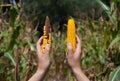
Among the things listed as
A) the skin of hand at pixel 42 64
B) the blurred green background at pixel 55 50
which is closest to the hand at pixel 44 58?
the skin of hand at pixel 42 64

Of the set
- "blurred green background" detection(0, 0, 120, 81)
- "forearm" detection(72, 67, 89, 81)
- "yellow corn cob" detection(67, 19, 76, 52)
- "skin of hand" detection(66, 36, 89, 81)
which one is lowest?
"blurred green background" detection(0, 0, 120, 81)

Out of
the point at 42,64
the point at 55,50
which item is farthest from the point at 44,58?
the point at 55,50

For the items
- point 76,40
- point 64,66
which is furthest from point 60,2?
point 76,40

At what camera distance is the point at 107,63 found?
4.40 meters

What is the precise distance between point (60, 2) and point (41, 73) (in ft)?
60.3

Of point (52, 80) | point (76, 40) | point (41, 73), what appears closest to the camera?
point (41, 73)

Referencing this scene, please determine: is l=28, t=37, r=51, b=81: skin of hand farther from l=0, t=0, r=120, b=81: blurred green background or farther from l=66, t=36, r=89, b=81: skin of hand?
l=0, t=0, r=120, b=81: blurred green background

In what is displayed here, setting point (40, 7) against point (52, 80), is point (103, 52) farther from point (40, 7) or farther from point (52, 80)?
point (40, 7)

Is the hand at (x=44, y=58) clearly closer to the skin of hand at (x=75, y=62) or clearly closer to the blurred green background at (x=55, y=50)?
the skin of hand at (x=75, y=62)

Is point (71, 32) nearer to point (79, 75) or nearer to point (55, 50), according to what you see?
point (79, 75)

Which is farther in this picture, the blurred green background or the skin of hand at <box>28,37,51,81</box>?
the blurred green background

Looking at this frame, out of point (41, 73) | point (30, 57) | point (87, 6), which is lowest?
point (87, 6)

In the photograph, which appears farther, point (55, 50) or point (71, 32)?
point (55, 50)

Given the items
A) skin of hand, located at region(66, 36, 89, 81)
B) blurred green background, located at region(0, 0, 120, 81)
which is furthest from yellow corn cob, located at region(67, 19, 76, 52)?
blurred green background, located at region(0, 0, 120, 81)
